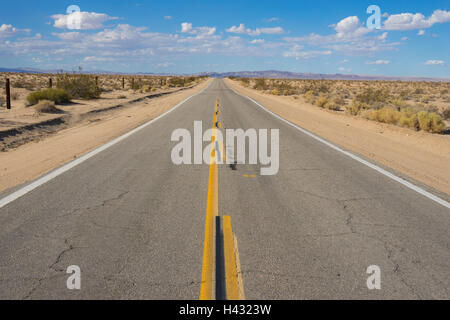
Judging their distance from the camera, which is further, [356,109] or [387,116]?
[356,109]

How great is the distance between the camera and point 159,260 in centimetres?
410

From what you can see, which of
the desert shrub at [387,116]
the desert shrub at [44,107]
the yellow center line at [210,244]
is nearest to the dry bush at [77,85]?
the desert shrub at [44,107]

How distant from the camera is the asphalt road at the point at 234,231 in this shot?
3664mm

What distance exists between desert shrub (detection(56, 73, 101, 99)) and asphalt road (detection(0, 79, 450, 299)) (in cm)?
2050

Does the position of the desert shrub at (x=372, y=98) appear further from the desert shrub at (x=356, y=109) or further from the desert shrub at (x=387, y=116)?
the desert shrub at (x=387, y=116)

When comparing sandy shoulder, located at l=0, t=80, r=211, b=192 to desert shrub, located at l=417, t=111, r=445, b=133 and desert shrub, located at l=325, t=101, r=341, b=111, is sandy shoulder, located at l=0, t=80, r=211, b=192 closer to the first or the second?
desert shrub, located at l=417, t=111, r=445, b=133

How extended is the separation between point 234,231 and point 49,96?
19.8 metres

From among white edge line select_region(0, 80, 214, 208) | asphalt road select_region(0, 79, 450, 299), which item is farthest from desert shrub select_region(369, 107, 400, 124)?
white edge line select_region(0, 80, 214, 208)

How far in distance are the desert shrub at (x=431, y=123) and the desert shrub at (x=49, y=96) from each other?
19896 mm

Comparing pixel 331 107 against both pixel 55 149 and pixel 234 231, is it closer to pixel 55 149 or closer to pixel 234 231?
pixel 55 149

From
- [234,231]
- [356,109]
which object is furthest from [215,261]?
[356,109]

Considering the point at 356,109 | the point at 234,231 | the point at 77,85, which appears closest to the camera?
the point at 234,231

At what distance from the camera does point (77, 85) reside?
87.0ft

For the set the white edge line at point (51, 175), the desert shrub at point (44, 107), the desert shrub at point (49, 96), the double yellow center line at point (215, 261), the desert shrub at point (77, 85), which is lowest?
the double yellow center line at point (215, 261)
